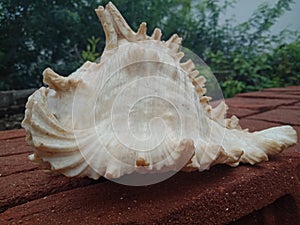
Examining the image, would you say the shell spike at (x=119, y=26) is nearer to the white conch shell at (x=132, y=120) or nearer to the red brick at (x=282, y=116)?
the white conch shell at (x=132, y=120)

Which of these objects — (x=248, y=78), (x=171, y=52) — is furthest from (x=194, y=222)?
(x=248, y=78)

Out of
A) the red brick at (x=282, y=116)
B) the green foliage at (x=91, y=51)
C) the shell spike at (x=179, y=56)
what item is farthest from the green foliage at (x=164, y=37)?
the shell spike at (x=179, y=56)

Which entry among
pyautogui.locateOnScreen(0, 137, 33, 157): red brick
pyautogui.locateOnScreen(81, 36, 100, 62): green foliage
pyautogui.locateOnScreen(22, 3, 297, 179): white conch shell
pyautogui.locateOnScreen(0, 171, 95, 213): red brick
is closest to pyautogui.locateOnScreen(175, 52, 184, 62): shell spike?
pyautogui.locateOnScreen(22, 3, 297, 179): white conch shell

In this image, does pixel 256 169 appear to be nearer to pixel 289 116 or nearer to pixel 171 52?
pixel 171 52

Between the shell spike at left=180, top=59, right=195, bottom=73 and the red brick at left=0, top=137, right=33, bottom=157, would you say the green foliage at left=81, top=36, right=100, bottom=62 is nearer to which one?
the red brick at left=0, top=137, right=33, bottom=157

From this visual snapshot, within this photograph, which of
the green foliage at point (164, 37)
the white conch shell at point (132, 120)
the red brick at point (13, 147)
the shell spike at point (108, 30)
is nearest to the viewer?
the white conch shell at point (132, 120)

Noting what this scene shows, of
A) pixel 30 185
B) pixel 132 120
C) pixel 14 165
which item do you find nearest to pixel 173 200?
pixel 132 120
